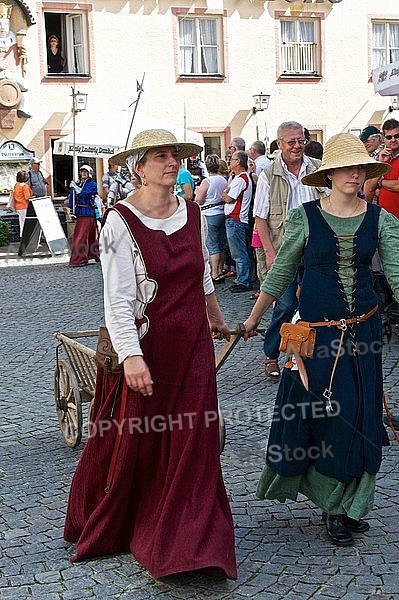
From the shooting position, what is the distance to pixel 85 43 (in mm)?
24281

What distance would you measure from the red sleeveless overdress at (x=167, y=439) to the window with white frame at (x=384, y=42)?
2445 cm

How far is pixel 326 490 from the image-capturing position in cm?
457

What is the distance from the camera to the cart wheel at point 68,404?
6.14 metres

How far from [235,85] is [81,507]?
73.3ft

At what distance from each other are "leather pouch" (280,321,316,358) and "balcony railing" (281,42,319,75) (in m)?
22.7

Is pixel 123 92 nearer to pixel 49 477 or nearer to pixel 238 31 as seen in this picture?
pixel 238 31

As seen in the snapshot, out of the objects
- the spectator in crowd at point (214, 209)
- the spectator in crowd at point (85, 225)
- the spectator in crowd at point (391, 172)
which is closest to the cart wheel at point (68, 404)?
the spectator in crowd at point (391, 172)

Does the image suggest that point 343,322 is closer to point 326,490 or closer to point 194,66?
point 326,490

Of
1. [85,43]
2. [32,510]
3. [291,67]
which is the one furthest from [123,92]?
[32,510]

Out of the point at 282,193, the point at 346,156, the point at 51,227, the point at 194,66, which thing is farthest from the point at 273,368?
the point at 194,66

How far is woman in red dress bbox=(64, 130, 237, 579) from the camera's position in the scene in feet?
13.6

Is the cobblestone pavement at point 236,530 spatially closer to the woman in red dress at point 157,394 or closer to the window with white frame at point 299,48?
the woman in red dress at point 157,394

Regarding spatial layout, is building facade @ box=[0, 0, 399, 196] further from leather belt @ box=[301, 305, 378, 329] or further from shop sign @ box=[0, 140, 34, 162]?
leather belt @ box=[301, 305, 378, 329]

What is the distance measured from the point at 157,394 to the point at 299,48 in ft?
77.3
